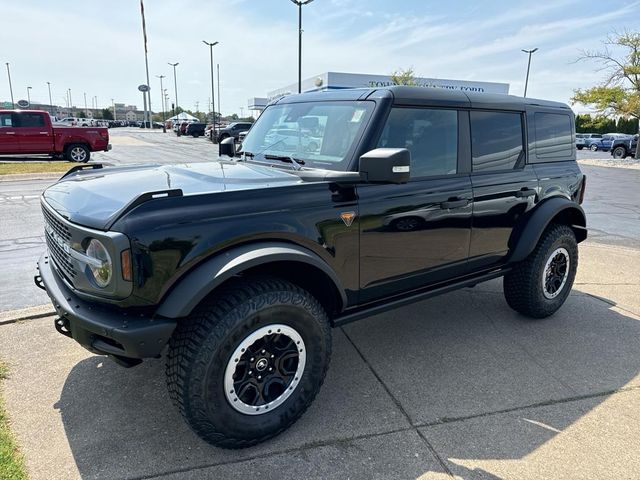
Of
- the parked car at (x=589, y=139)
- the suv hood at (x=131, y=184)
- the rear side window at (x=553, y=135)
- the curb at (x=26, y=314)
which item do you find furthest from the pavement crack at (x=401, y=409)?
the parked car at (x=589, y=139)

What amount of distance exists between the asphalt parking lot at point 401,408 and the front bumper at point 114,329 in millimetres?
630

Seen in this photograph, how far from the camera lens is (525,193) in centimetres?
391

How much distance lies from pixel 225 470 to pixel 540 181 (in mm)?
3340

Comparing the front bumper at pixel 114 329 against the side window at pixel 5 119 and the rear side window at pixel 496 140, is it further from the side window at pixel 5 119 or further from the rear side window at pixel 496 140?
the side window at pixel 5 119

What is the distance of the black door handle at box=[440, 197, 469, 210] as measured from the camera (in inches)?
131

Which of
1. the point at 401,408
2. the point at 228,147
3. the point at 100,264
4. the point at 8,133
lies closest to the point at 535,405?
the point at 401,408

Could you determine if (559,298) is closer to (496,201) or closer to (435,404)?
(496,201)

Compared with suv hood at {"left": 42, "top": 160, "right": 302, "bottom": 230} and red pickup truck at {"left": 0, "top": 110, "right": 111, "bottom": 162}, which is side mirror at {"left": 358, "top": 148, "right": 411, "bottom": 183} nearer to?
suv hood at {"left": 42, "top": 160, "right": 302, "bottom": 230}

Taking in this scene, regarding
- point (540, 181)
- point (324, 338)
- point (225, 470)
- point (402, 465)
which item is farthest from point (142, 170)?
point (540, 181)

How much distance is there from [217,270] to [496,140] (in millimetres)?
2588

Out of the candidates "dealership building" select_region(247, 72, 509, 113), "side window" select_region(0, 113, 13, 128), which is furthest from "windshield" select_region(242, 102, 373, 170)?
"dealership building" select_region(247, 72, 509, 113)

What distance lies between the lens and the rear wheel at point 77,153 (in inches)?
648

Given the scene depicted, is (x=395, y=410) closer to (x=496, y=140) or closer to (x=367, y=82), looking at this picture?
(x=496, y=140)

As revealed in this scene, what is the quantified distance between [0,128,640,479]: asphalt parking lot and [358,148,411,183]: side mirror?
55.6 inches
